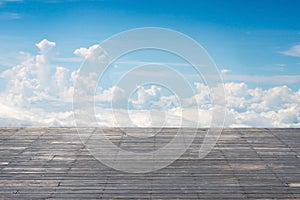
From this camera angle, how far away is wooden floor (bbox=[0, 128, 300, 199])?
16.0 ft

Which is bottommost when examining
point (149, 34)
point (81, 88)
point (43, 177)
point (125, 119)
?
point (43, 177)

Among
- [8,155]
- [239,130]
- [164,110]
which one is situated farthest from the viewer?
[239,130]

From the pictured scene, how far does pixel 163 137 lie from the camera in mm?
7246

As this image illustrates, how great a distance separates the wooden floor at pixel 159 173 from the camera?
488 cm

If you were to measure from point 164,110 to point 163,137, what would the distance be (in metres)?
0.45

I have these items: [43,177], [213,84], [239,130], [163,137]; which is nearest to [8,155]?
[43,177]

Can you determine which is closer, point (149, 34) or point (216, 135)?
point (149, 34)

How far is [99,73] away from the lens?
234 inches

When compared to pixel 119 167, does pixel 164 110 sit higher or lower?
higher

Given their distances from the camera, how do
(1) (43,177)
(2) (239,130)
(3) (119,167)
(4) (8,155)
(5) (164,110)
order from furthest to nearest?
(2) (239,130), (5) (164,110), (4) (8,155), (3) (119,167), (1) (43,177)

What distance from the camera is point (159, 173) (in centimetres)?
552

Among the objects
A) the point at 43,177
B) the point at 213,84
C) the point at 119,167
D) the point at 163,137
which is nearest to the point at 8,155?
the point at 43,177

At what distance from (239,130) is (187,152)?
5.48ft

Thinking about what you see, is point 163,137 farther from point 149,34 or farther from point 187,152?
point 149,34
